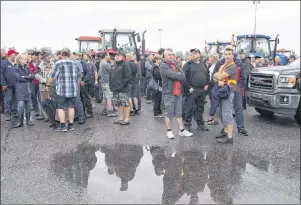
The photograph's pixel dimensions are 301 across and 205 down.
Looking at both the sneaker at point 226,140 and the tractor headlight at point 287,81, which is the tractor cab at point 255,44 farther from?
the sneaker at point 226,140

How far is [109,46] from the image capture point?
51.4ft

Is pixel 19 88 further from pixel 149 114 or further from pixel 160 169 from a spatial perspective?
pixel 160 169

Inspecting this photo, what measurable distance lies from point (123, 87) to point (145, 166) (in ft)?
9.70

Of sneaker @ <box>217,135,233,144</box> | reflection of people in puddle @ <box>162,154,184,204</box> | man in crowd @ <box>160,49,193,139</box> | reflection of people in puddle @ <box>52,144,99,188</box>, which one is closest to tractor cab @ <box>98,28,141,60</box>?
man in crowd @ <box>160,49,193,139</box>

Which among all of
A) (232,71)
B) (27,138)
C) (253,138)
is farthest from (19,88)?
(253,138)

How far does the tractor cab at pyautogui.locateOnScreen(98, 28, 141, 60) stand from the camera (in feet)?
51.1

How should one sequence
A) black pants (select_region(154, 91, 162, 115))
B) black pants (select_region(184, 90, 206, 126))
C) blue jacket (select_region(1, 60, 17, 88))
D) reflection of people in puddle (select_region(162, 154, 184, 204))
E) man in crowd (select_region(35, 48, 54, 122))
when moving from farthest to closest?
1. black pants (select_region(154, 91, 162, 115))
2. blue jacket (select_region(1, 60, 17, 88))
3. man in crowd (select_region(35, 48, 54, 122))
4. black pants (select_region(184, 90, 206, 126))
5. reflection of people in puddle (select_region(162, 154, 184, 204))

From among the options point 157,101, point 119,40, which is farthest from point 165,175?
point 119,40

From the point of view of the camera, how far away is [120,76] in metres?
7.69

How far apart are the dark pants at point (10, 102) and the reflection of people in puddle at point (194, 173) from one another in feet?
15.9

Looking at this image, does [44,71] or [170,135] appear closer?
[170,135]

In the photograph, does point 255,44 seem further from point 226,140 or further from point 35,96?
point 35,96

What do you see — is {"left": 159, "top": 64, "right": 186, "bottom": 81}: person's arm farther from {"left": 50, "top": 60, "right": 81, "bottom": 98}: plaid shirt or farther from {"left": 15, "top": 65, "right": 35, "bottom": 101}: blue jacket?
{"left": 15, "top": 65, "right": 35, "bottom": 101}: blue jacket

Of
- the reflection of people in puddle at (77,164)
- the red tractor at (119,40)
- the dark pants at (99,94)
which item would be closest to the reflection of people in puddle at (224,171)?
the reflection of people in puddle at (77,164)
